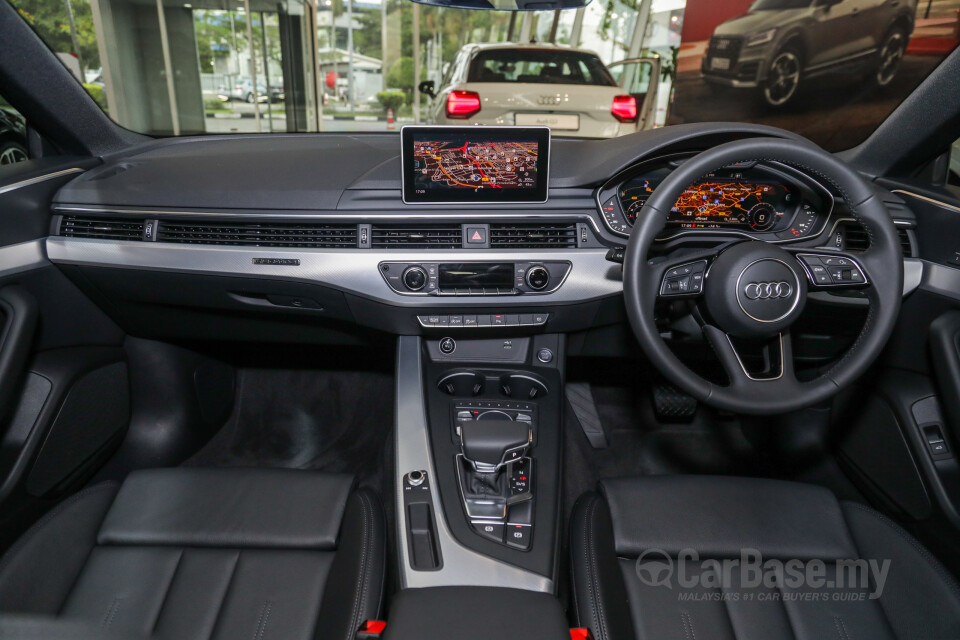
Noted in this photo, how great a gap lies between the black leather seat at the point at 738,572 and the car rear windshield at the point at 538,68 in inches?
148

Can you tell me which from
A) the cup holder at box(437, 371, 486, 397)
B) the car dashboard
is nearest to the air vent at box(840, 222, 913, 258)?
the car dashboard

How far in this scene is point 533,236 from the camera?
5.58ft

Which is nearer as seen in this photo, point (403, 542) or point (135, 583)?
point (135, 583)

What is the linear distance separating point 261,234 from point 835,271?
1465 mm

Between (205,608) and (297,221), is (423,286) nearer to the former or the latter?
(297,221)

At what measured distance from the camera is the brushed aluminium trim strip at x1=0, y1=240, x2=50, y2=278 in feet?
5.41

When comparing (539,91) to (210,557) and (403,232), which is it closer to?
(403,232)

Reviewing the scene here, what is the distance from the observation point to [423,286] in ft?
5.58

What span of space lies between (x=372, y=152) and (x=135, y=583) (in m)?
1.32

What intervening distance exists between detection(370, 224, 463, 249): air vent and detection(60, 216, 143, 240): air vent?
0.71 metres

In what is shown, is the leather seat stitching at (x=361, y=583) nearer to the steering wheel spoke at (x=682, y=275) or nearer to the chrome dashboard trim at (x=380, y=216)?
the chrome dashboard trim at (x=380, y=216)

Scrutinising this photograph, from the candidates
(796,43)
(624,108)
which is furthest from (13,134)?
(796,43)

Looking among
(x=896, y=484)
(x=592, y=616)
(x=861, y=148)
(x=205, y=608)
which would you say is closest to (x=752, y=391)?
(x=592, y=616)

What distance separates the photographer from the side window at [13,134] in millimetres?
1921
